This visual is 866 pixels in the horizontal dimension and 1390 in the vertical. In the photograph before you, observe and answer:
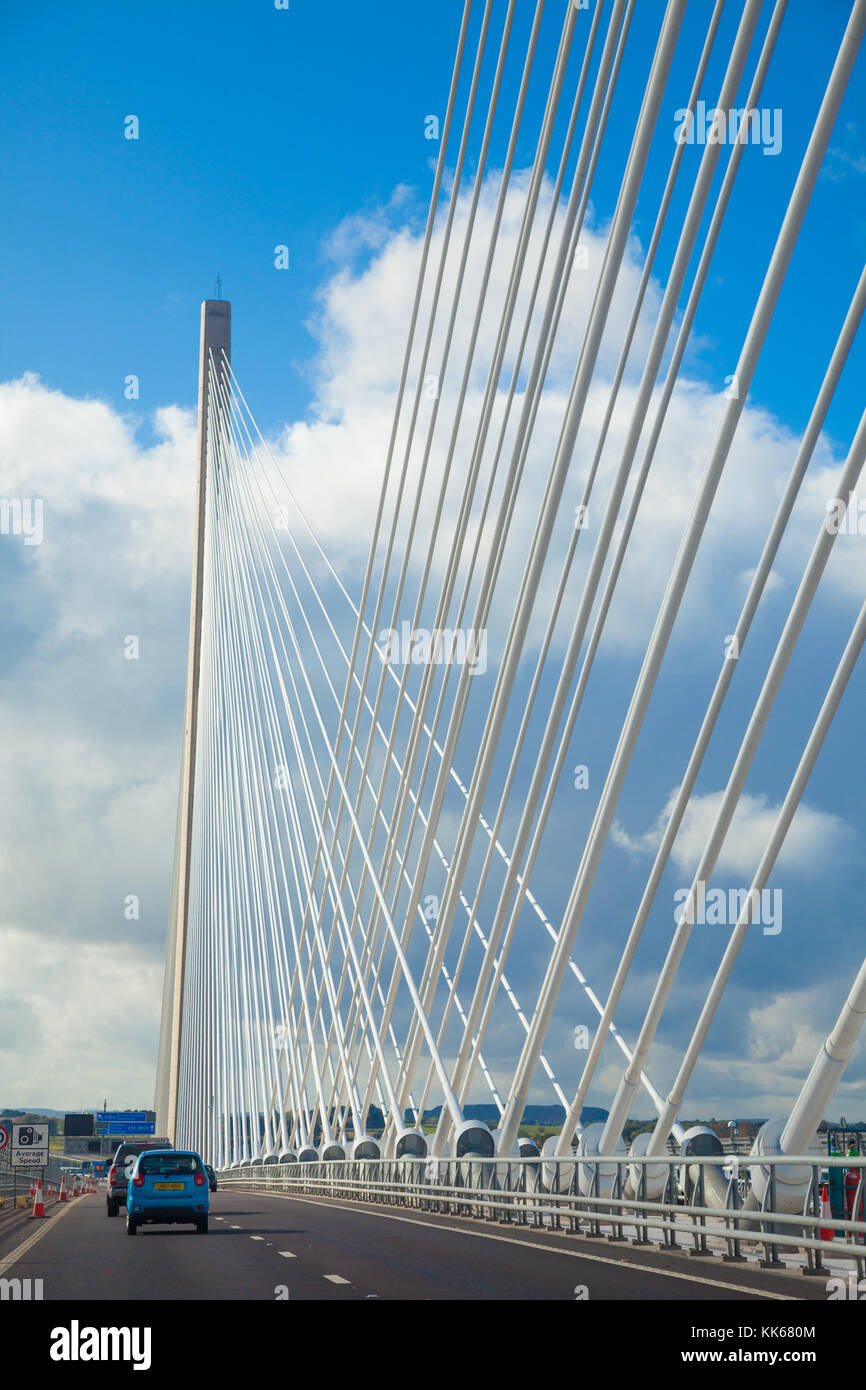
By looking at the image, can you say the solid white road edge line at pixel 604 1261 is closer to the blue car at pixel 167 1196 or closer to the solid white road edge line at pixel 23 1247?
the blue car at pixel 167 1196

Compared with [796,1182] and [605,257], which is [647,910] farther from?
[605,257]

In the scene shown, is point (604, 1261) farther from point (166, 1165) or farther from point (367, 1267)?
point (166, 1165)

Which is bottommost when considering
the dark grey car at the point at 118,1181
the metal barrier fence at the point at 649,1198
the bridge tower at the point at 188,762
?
the dark grey car at the point at 118,1181

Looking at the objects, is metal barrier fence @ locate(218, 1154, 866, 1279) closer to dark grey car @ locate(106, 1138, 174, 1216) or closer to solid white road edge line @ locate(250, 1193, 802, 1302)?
solid white road edge line @ locate(250, 1193, 802, 1302)

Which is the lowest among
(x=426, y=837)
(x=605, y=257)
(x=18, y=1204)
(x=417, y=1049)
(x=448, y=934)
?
(x=18, y=1204)

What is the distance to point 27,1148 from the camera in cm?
3784

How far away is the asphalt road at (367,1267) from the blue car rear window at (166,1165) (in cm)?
84

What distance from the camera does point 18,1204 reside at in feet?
119

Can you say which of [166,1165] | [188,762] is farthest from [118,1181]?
[188,762]

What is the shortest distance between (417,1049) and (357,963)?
15.5 feet

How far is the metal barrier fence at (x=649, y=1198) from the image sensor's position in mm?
11539

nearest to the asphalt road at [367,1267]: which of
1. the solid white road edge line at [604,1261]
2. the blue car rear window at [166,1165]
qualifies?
the solid white road edge line at [604,1261]

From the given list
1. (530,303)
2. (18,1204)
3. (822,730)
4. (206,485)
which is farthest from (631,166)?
(206,485)

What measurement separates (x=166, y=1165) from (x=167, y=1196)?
1.71 feet
